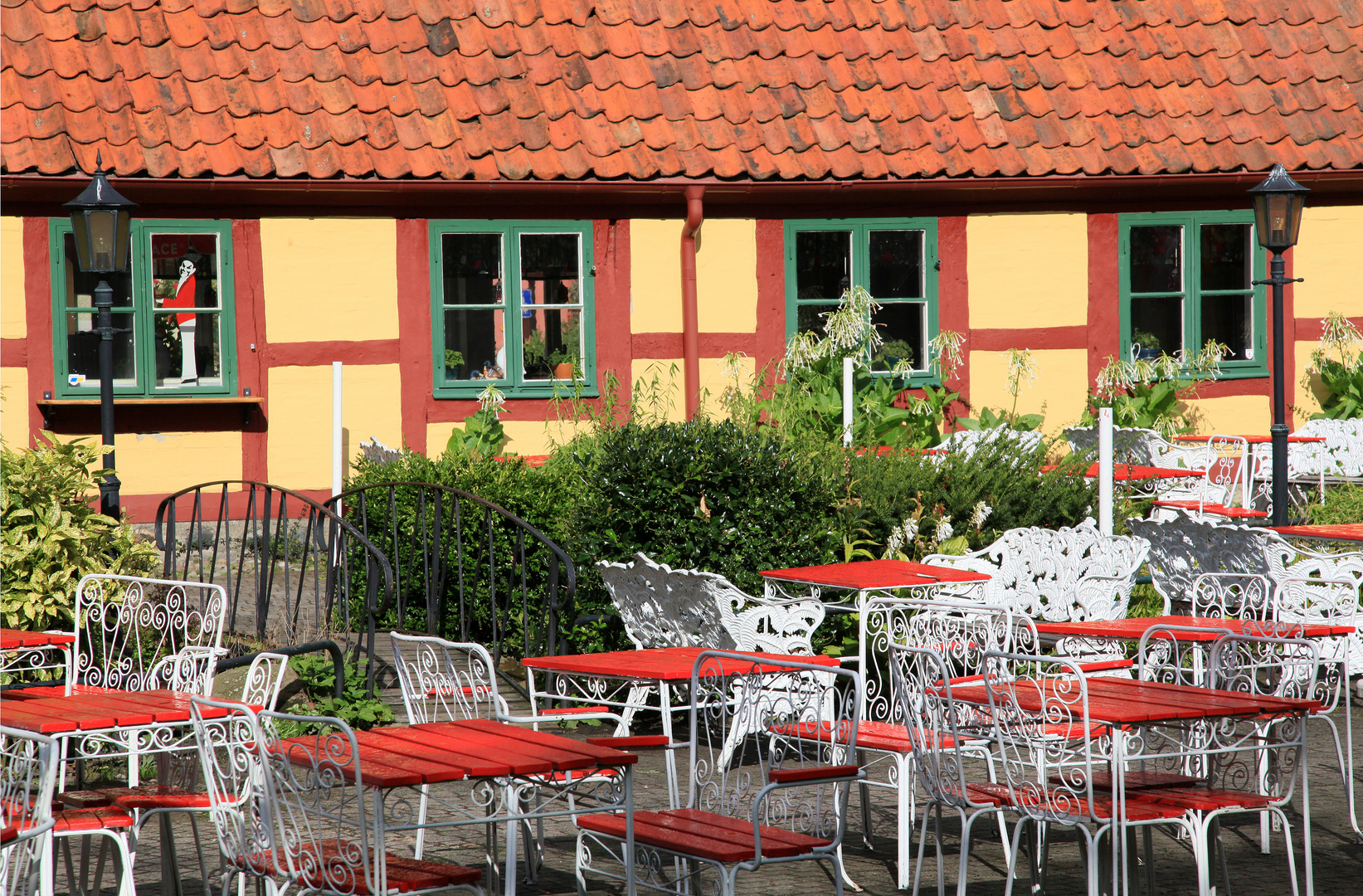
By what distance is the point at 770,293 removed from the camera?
11750mm

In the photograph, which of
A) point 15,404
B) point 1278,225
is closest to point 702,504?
point 1278,225

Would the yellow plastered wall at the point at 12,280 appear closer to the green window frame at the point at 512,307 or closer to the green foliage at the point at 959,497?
the green window frame at the point at 512,307

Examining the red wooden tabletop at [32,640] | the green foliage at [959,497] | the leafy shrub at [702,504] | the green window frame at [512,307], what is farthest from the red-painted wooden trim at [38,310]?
the red wooden tabletop at [32,640]

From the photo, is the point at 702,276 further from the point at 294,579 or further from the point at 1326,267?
the point at 1326,267

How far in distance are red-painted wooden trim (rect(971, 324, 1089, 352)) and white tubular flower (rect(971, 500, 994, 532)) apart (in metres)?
4.36

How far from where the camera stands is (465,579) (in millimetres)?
8547

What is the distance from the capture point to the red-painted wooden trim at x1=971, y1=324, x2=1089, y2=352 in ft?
39.6

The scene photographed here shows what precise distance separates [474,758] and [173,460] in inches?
312

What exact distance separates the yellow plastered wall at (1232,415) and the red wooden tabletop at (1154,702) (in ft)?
27.2

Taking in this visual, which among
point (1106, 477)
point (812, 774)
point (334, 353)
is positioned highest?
point (334, 353)

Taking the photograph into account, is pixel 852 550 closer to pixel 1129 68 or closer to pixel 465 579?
pixel 465 579

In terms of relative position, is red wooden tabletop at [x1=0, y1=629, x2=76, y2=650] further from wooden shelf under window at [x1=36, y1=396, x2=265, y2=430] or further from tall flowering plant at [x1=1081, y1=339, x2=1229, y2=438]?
tall flowering plant at [x1=1081, y1=339, x2=1229, y2=438]

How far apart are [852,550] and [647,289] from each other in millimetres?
4518

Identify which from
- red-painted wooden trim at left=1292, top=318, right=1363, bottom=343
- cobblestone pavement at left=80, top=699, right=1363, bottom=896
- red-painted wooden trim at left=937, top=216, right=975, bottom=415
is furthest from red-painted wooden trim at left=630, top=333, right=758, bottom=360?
cobblestone pavement at left=80, top=699, right=1363, bottom=896
